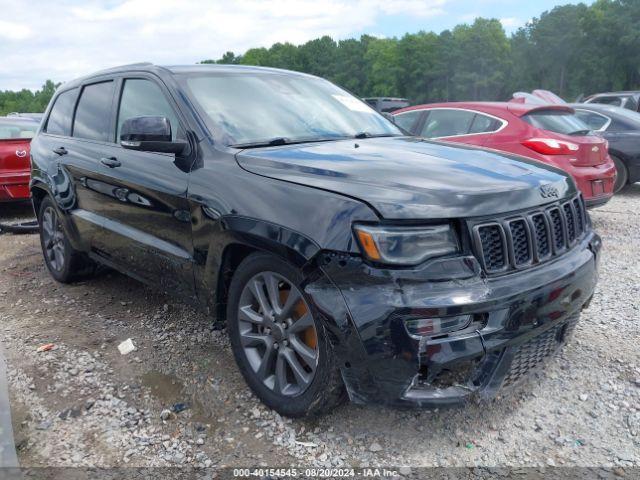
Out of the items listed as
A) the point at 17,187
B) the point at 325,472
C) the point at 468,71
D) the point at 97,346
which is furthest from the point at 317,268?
the point at 468,71

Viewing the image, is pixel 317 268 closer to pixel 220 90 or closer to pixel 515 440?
pixel 515 440

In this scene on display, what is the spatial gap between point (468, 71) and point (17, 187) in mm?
67196

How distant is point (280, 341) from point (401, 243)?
2.75 feet

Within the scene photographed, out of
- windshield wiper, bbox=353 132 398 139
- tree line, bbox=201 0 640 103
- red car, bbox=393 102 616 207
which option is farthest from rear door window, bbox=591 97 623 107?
tree line, bbox=201 0 640 103

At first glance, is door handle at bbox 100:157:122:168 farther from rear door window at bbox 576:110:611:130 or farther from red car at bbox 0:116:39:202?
rear door window at bbox 576:110:611:130

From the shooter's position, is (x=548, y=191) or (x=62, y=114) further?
(x=62, y=114)

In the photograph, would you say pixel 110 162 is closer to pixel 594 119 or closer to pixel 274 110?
pixel 274 110

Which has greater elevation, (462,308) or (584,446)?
(462,308)

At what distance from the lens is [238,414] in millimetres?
2865

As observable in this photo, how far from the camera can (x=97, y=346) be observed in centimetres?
371

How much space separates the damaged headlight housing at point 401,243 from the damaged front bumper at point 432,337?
5 centimetres

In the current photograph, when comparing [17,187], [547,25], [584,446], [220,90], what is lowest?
[584,446]

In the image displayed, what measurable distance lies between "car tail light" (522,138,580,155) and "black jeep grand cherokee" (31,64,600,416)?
311 centimetres

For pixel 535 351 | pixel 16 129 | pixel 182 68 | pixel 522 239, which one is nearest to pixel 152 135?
pixel 182 68
